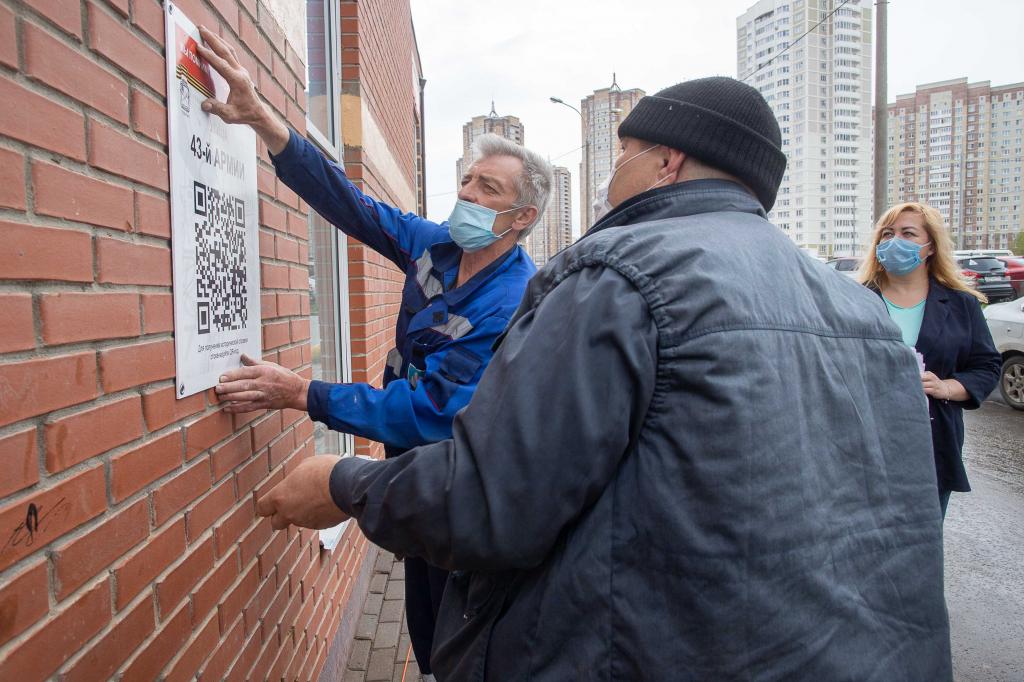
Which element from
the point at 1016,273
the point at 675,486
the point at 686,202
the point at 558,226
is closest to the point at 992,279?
the point at 1016,273

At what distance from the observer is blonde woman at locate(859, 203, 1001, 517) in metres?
2.98

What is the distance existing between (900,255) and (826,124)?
49262mm

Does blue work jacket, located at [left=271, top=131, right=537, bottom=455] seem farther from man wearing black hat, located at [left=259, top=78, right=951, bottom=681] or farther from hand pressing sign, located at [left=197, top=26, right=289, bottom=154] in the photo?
man wearing black hat, located at [left=259, top=78, right=951, bottom=681]

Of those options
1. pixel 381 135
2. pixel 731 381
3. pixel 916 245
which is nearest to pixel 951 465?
pixel 916 245

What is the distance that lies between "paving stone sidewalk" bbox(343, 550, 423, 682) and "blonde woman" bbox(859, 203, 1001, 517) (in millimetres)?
2548

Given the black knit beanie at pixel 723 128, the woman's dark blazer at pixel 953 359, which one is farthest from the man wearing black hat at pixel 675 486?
the woman's dark blazer at pixel 953 359

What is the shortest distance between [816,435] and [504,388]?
0.54m

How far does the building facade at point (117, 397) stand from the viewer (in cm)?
90

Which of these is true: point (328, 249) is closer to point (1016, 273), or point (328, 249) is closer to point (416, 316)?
point (416, 316)

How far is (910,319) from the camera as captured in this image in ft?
10.6

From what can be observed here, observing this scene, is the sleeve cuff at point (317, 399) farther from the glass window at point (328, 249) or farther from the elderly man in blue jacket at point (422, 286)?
the glass window at point (328, 249)

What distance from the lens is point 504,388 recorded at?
1.12 metres

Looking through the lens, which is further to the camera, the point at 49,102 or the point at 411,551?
the point at 411,551

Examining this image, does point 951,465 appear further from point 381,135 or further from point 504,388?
point 381,135
